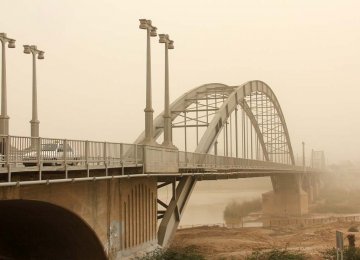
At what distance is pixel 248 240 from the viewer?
40.8 metres

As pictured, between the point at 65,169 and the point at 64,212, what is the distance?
104 inches

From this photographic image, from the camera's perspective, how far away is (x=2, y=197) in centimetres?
1473

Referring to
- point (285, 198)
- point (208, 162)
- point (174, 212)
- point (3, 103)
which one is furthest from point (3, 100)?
point (285, 198)

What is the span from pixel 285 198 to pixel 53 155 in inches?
2785

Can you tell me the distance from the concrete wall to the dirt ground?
7.09 meters

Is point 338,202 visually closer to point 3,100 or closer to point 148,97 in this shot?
point 148,97

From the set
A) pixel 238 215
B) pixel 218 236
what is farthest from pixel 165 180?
pixel 238 215

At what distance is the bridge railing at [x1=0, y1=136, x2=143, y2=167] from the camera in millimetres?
14805

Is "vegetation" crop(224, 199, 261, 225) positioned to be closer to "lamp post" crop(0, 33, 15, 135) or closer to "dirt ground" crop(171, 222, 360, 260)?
"dirt ground" crop(171, 222, 360, 260)

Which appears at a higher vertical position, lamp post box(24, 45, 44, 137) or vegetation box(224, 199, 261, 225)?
lamp post box(24, 45, 44, 137)

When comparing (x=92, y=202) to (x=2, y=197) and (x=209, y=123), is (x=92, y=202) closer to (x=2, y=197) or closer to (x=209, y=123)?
(x=2, y=197)

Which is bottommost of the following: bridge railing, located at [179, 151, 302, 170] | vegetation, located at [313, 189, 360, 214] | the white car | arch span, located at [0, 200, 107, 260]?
vegetation, located at [313, 189, 360, 214]

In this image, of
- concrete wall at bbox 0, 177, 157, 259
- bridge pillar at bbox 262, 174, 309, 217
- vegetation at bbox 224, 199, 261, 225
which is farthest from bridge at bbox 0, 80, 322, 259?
bridge pillar at bbox 262, 174, 309, 217

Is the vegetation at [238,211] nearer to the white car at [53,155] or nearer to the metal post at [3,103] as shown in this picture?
the metal post at [3,103]
